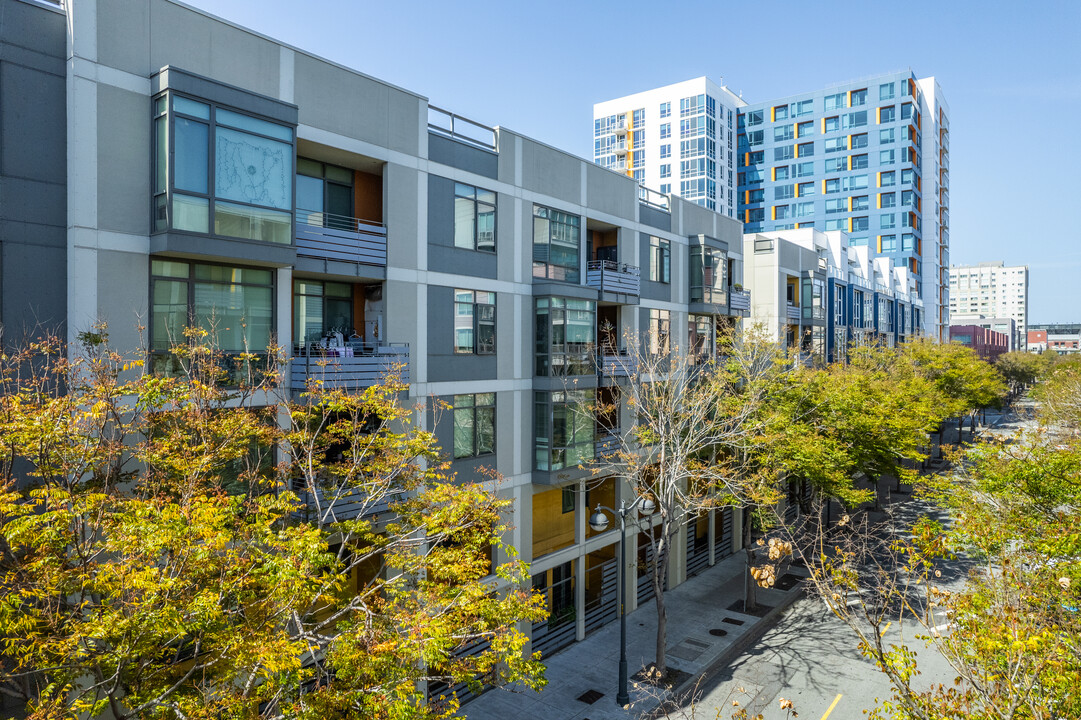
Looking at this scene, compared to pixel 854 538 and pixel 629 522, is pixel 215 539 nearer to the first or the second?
pixel 629 522

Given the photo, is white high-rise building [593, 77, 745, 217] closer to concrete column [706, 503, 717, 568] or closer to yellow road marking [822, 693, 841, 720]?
concrete column [706, 503, 717, 568]

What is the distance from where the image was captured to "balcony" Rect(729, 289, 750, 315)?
34062mm

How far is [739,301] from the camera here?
34.7 m

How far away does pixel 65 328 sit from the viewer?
12.8m

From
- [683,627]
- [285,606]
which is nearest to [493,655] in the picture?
[285,606]

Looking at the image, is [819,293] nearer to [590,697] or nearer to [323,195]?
[590,697]

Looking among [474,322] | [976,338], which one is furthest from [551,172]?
[976,338]

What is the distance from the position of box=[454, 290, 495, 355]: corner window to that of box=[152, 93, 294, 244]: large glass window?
245 inches

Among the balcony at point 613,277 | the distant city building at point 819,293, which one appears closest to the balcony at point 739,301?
the distant city building at point 819,293

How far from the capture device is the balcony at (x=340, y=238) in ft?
53.9

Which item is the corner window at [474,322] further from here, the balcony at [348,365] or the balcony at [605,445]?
the balcony at [605,445]

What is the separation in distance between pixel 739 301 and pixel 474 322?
18.6 metres

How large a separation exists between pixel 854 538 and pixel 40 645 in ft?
106

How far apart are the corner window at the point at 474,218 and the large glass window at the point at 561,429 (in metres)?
5.49
